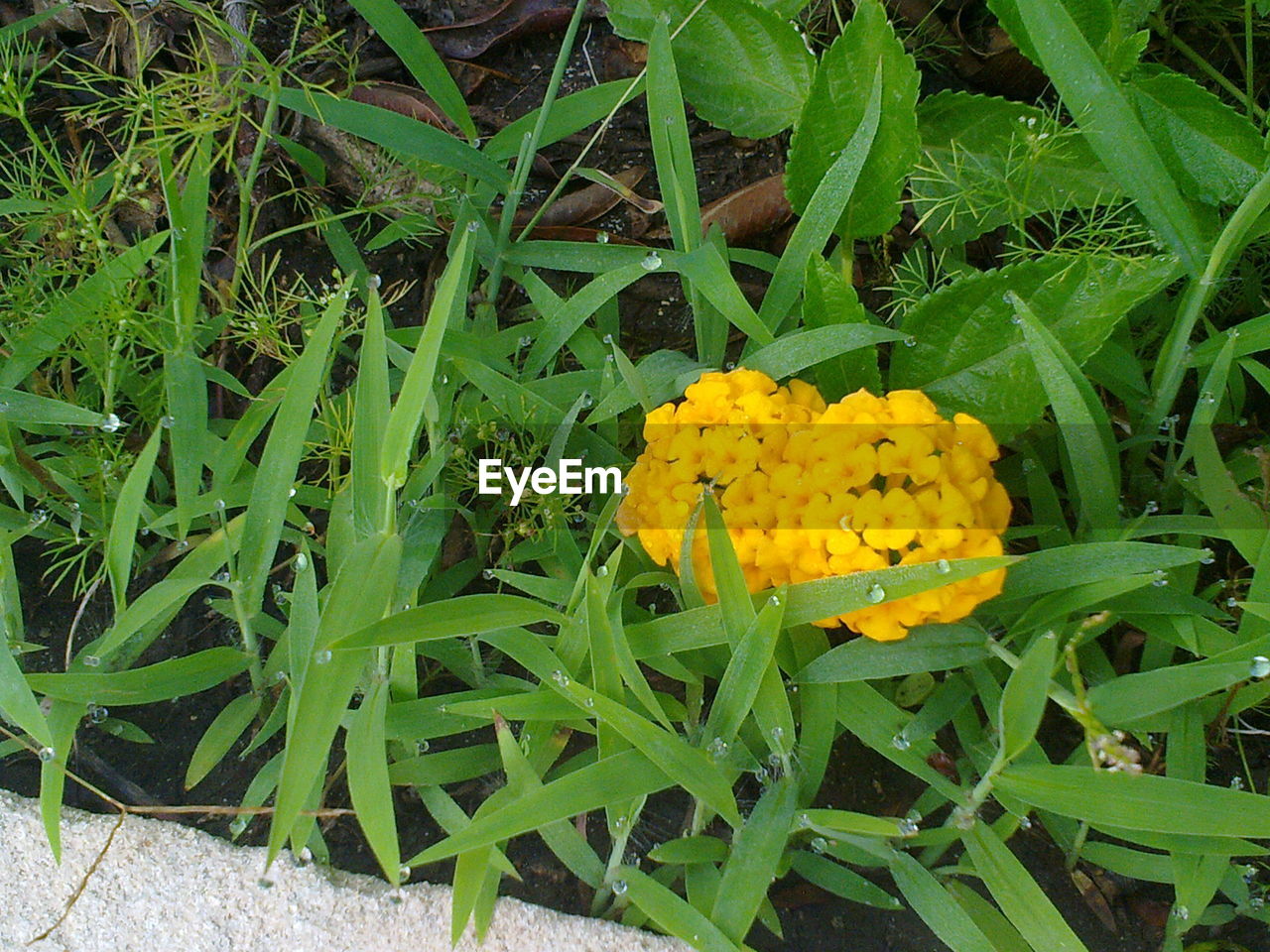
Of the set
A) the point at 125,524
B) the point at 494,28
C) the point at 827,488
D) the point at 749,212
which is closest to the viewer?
the point at 827,488

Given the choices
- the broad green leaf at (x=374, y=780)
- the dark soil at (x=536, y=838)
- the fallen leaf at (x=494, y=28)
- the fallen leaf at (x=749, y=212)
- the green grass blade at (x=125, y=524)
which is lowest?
the dark soil at (x=536, y=838)

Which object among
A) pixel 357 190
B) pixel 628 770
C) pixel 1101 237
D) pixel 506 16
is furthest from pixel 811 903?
pixel 506 16

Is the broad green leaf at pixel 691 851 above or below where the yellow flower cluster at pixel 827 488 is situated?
below

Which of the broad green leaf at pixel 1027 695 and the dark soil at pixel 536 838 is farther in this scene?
the dark soil at pixel 536 838

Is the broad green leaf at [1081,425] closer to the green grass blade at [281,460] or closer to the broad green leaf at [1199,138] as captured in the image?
the broad green leaf at [1199,138]

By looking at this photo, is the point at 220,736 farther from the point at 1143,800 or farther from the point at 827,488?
the point at 1143,800

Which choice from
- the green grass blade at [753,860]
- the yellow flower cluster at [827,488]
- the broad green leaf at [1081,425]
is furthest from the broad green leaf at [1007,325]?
the green grass blade at [753,860]

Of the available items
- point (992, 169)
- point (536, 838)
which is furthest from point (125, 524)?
point (992, 169)

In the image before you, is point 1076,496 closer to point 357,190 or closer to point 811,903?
point 811,903
